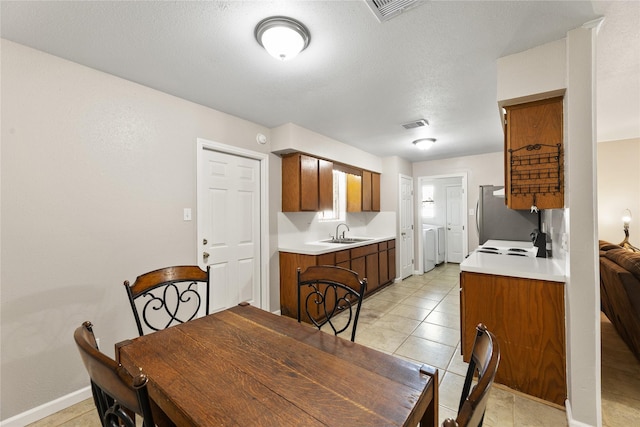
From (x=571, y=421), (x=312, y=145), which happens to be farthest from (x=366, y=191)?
(x=571, y=421)

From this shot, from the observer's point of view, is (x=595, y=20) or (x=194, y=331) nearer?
(x=194, y=331)

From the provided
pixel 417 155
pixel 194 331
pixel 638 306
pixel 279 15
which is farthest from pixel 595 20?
pixel 417 155

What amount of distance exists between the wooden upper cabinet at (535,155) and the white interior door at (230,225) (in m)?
2.50

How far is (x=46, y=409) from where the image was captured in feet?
5.89

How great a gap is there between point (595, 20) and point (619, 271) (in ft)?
5.91

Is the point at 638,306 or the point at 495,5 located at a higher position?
the point at 495,5

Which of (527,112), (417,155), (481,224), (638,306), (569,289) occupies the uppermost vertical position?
(417,155)

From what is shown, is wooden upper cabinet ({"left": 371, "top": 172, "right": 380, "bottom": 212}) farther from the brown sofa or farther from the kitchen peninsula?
the brown sofa

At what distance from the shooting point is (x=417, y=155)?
514 cm

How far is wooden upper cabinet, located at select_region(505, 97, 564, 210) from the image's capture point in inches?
75.7

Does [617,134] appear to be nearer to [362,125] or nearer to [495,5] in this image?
[362,125]

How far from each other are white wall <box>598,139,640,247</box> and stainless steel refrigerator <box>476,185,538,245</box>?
1.40 meters

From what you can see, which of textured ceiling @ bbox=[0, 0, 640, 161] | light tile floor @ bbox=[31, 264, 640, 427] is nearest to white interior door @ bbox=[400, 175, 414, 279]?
light tile floor @ bbox=[31, 264, 640, 427]

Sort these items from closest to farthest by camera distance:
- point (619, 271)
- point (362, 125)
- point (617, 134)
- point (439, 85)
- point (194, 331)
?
point (194, 331), point (619, 271), point (439, 85), point (362, 125), point (617, 134)
